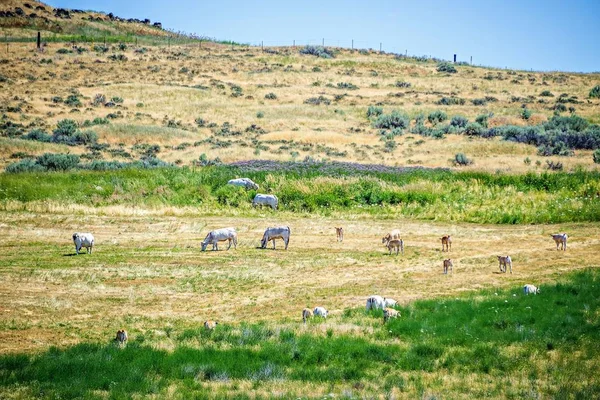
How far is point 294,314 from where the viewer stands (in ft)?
67.9

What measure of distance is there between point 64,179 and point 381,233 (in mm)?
21618

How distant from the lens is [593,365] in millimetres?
14461

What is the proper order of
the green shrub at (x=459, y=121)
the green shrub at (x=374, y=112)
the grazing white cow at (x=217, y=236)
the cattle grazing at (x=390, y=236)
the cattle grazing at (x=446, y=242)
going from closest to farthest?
1. the cattle grazing at (x=446, y=242)
2. the grazing white cow at (x=217, y=236)
3. the cattle grazing at (x=390, y=236)
4. the green shrub at (x=459, y=121)
5. the green shrub at (x=374, y=112)

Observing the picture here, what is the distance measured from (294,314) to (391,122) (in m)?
57.9

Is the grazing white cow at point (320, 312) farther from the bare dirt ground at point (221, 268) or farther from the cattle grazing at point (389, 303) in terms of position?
the cattle grazing at point (389, 303)

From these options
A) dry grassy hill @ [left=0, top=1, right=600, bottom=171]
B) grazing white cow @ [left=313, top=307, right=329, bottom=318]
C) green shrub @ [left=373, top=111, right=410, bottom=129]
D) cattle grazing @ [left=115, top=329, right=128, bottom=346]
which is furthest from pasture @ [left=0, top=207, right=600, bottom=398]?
green shrub @ [left=373, top=111, right=410, bottom=129]

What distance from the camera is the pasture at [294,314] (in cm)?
1408

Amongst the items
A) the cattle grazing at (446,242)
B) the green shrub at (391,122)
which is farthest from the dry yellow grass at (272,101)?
the cattle grazing at (446,242)

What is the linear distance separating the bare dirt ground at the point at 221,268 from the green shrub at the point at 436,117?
42398 millimetres

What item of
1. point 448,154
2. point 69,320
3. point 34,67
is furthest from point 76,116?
point 69,320

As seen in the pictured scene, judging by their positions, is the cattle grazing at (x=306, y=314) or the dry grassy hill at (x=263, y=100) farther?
the dry grassy hill at (x=263, y=100)

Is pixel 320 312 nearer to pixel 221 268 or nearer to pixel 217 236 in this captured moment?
pixel 221 268

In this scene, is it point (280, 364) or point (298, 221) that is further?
point (298, 221)

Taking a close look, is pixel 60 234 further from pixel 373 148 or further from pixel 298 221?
pixel 373 148
